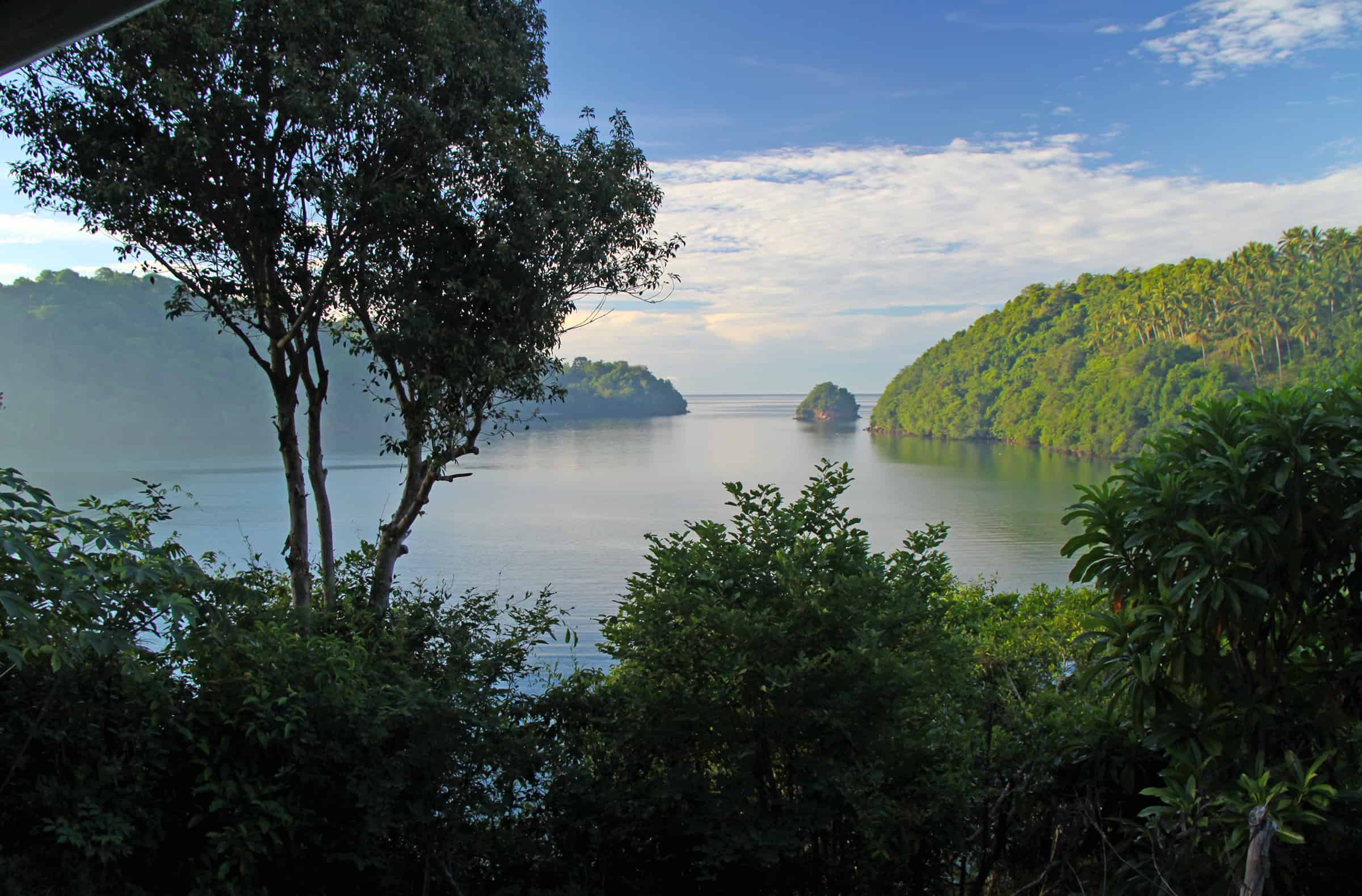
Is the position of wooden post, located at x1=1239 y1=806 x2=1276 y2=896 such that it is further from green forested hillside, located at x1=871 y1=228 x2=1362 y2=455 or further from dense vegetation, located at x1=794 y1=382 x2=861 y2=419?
dense vegetation, located at x1=794 y1=382 x2=861 y2=419

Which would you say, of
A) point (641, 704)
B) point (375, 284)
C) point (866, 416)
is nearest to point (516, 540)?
point (375, 284)

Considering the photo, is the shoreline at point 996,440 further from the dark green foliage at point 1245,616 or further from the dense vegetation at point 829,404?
the dark green foliage at point 1245,616

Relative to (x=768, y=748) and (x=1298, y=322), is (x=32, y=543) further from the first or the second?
(x=1298, y=322)

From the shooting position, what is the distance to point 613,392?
84.4m

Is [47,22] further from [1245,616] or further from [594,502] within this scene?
[594,502]

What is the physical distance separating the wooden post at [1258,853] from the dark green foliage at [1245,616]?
0.58 meters

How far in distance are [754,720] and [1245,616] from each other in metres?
1.60

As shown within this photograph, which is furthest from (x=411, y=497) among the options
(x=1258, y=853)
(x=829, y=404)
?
(x=829, y=404)

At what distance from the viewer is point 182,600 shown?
8.09 feet

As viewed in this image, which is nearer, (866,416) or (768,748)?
(768,748)

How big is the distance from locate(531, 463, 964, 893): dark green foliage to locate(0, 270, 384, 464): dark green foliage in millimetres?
31752

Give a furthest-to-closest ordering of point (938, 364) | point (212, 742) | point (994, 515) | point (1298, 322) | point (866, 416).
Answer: point (866, 416), point (938, 364), point (1298, 322), point (994, 515), point (212, 742)

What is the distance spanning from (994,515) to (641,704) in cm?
3022

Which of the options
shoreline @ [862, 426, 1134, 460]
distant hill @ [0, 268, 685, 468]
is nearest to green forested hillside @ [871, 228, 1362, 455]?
shoreline @ [862, 426, 1134, 460]
